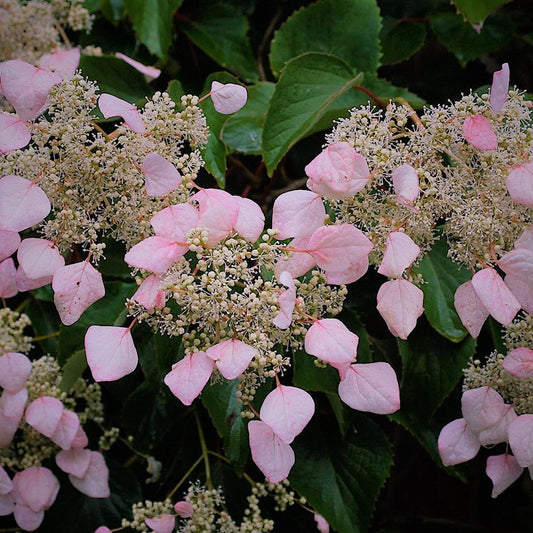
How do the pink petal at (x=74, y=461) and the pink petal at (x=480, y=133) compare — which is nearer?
the pink petal at (x=480, y=133)

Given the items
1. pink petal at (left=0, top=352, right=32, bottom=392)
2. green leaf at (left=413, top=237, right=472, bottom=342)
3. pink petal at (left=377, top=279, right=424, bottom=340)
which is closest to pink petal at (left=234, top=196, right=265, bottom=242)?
pink petal at (left=377, top=279, right=424, bottom=340)

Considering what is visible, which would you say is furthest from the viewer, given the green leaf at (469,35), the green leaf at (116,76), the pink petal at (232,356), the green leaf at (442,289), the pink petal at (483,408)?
the green leaf at (469,35)

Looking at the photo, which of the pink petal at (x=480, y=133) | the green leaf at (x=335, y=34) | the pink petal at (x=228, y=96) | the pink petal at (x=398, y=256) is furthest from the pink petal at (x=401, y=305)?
the green leaf at (x=335, y=34)

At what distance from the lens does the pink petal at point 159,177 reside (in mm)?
531

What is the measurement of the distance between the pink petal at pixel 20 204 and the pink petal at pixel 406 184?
297mm

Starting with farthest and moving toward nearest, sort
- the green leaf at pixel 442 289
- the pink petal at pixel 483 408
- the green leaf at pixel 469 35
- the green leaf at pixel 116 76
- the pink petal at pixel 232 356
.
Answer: the green leaf at pixel 469 35, the green leaf at pixel 116 76, the green leaf at pixel 442 289, the pink petal at pixel 483 408, the pink petal at pixel 232 356

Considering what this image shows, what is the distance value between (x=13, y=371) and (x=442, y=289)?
19.2 inches

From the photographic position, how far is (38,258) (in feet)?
1.85

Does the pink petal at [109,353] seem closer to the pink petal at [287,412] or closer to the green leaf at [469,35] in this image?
the pink petal at [287,412]

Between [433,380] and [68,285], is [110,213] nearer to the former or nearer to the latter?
[68,285]

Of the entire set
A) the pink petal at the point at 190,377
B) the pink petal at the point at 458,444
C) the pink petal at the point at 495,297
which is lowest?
the pink petal at the point at 458,444

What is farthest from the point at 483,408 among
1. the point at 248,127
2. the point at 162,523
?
the point at 248,127

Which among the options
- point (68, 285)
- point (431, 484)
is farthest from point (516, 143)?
point (431, 484)

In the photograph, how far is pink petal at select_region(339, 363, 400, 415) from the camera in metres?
0.54
